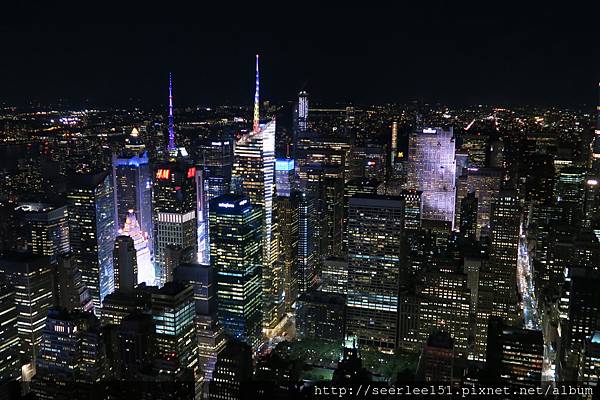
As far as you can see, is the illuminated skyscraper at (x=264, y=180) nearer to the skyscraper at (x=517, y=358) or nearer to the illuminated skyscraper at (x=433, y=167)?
the skyscraper at (x=517, y=358)

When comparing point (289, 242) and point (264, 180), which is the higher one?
point (264, 180)

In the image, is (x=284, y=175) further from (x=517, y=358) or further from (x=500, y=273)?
(x=517, y=358)

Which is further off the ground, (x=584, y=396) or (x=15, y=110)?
(x=15, y=110)

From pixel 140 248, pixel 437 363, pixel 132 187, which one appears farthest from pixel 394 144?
pixel 437 363

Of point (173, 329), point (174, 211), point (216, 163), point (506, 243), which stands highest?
point (216, 163)

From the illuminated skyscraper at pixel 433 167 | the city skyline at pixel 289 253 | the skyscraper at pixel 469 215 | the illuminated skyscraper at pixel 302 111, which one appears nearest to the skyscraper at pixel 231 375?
the city skyline at pixel 289 253

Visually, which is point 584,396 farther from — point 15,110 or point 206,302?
point 15,110

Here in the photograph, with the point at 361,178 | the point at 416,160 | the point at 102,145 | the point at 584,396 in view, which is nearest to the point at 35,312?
the point at 102,145

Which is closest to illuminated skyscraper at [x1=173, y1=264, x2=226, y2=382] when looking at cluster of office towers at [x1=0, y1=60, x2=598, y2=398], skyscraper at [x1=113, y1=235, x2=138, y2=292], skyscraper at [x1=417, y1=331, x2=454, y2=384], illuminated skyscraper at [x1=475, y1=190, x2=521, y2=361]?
cluster of office towers at [x1=0, y1=60, x2=598, y2=398]
